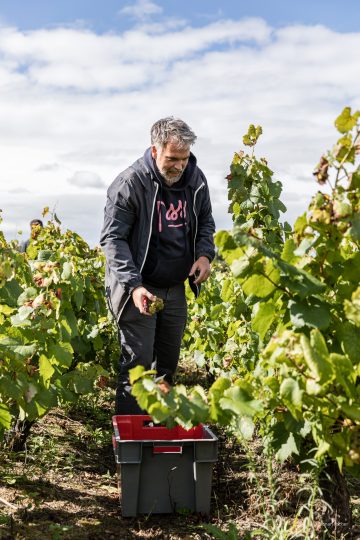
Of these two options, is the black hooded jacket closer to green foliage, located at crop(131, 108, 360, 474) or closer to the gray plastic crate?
the gray plastic crate

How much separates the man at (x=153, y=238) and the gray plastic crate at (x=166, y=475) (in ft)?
2.00

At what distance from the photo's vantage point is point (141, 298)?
3301mm

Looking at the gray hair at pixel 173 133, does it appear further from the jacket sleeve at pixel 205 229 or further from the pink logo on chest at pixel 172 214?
the jacket sleeve at pixel 205 229

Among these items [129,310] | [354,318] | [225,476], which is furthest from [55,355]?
[354,318]

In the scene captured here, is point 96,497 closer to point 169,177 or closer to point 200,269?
point 200,269

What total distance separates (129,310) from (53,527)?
115cm

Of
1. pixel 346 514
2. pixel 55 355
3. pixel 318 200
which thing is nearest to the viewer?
pixel 318 200

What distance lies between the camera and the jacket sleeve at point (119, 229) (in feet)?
11.3

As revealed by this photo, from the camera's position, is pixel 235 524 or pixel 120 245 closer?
pixel 235 524

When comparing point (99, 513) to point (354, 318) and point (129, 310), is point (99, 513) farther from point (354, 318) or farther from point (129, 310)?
point (354, 318)

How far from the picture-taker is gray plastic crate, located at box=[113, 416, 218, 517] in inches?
119

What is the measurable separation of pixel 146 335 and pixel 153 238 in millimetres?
500

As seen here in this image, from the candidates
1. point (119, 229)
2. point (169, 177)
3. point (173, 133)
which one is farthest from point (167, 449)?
point (173, 133)

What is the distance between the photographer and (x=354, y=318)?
1915 millimetres
